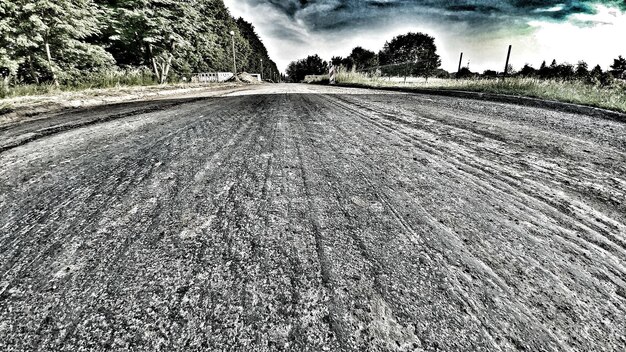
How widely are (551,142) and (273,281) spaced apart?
216 centimetres

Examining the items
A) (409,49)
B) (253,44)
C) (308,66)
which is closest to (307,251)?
(409,49)

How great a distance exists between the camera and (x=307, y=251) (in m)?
0.68

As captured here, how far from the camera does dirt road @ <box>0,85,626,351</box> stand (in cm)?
48

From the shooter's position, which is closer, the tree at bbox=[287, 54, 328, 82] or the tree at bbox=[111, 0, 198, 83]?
the tree at bbox=[111, 0, 198, 83]

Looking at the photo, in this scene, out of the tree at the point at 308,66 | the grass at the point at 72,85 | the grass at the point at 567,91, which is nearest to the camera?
the grass at the point at 567,91

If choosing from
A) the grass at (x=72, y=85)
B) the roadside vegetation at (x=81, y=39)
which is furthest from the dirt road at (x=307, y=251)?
the roadside vegetation at (x=81, y=39)

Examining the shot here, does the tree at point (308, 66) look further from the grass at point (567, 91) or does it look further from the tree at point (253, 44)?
the grass at point (567, 91)

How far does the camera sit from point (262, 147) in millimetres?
1508

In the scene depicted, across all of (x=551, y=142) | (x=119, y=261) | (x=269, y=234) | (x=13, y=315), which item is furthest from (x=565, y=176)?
(x=13, y=315)

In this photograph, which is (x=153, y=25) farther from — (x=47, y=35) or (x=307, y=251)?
(x=307, y=251)

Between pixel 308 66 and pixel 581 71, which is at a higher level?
pixel 308 66

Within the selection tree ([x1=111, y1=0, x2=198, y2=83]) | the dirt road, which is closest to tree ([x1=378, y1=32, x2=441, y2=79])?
tree ([x1=111, y1=0, x2=198, y2=83])

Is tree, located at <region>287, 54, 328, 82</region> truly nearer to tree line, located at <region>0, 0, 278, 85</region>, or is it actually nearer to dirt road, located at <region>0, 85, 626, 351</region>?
tree line, located at <region>0, 0, 278, 85</region>

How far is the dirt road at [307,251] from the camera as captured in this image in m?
0.48
